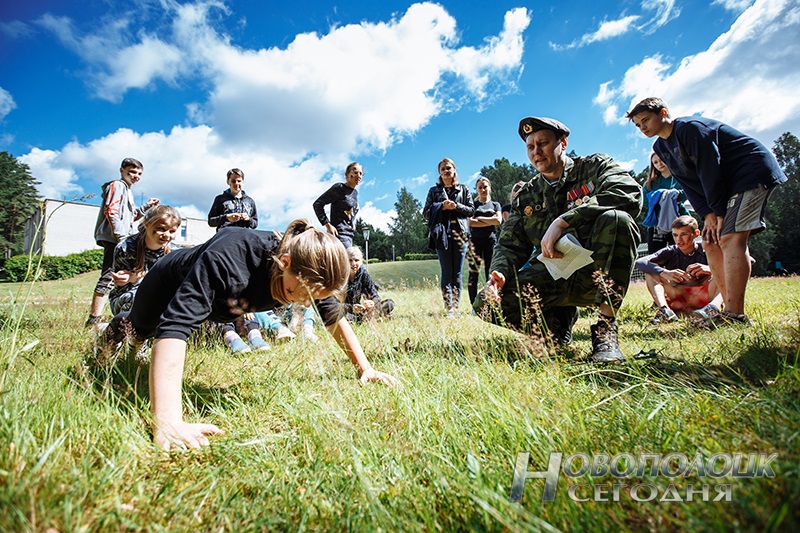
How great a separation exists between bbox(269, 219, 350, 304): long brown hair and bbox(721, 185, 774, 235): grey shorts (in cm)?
333

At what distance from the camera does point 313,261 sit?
5.94ft

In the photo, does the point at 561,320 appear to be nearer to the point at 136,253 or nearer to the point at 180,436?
the point at 180,436

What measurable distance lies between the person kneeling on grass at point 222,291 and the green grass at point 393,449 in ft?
0.51

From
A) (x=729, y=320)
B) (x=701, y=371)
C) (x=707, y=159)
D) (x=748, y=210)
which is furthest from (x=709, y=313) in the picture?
(x=701, y=371)

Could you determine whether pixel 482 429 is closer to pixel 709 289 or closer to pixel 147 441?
pixel 147 441

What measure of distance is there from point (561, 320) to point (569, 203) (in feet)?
3.44

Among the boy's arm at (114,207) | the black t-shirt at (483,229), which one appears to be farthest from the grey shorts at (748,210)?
the boy's arm at (114,207)

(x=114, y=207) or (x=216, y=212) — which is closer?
(x=114, y=207)

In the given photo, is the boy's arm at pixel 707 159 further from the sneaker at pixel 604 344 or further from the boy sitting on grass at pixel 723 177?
the sneaker at pixel 604 344

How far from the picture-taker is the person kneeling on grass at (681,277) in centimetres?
421

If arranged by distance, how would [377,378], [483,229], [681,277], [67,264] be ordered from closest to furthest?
[377,378], [681,277], [483,229], [67,264]

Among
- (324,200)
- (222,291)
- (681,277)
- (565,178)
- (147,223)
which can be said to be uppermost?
(324,200)

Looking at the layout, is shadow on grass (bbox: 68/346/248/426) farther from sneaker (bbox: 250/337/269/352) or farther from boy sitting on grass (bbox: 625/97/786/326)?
boy sitting on grass (bbox: 625/97/786/326)

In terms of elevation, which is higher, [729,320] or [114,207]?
[114,207]
